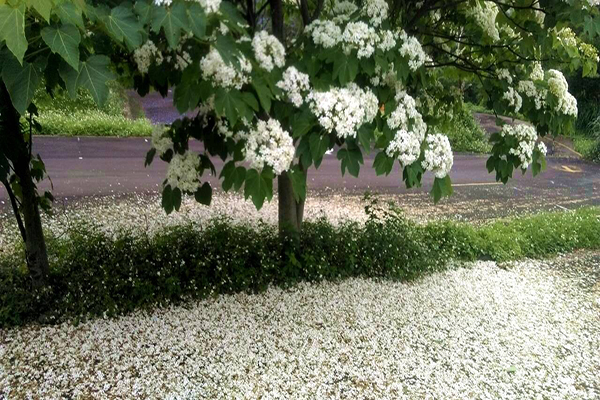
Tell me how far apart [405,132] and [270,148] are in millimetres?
738

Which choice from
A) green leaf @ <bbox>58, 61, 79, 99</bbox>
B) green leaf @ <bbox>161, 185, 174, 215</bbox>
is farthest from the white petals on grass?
green leaf @ <bbox>58, 61, 79, 99</bbox>

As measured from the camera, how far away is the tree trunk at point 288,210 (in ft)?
14.9

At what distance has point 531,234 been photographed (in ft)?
20.4

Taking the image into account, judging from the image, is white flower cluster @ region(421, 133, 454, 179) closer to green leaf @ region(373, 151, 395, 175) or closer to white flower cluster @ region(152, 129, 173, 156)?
green leaf @ region(373, 151, 395, 175)

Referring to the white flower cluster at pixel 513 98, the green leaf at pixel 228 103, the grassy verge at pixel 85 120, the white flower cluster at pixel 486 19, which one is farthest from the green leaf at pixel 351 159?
the grassy verge at pixel 85 120

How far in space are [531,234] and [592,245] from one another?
1055 mm

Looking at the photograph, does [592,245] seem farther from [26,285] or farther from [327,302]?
[26,285]

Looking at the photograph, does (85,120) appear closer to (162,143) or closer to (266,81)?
(162,143)

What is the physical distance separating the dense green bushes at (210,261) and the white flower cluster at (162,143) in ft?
3.74

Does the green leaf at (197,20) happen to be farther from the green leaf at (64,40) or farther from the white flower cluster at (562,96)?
the white flower cluster at (562,96)

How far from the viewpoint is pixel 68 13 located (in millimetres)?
1331

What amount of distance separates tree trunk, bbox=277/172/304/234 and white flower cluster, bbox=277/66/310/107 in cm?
227

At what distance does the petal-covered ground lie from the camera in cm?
288

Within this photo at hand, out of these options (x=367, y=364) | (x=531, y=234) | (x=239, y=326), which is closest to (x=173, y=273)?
(x=239, y=326)
